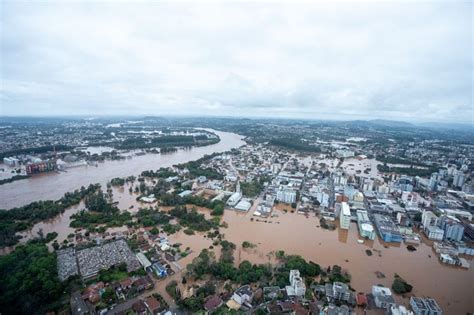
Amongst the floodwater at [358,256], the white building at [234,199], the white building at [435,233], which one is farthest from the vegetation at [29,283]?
the white building at [435,233]

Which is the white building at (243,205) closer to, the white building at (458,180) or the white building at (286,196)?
the white building at (286,196)

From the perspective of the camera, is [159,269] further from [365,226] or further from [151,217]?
[365,226]

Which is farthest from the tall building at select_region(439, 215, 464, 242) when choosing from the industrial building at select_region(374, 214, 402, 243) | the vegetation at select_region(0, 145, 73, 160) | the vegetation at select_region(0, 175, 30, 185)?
the vegetation at select_region(0, 145, 73, 160)

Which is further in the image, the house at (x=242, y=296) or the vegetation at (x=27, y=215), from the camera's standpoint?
the vegetation at (x=27, y=215)

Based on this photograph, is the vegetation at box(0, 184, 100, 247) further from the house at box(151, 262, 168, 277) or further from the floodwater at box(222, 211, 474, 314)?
the floodwater at box(222, 211, 474, 314)

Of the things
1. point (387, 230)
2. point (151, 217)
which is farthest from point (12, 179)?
point (387, 230)

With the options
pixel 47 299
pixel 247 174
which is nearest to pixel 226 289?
pixel 47 299
